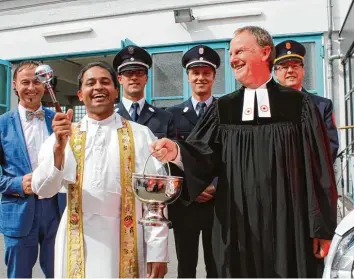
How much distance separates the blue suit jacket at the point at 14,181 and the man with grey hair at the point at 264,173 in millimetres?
1216

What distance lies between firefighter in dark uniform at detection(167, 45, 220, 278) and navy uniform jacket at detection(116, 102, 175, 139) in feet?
0.41

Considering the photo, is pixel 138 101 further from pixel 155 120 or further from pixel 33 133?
pixel 33 133

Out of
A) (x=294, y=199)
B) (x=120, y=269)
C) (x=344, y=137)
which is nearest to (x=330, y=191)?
(x=294, y=199)

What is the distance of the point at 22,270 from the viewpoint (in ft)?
9.39

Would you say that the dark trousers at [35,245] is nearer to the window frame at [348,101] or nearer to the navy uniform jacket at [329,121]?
the navy uniform jacket at [329,121]

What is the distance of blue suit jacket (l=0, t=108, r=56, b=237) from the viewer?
9.23 feet

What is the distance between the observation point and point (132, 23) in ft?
30.8

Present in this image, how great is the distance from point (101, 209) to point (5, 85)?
9182 millimetres

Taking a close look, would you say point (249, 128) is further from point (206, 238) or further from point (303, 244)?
point (206, 238)

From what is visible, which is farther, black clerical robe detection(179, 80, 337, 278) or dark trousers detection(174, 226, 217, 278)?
dark trousers detection(174, 226, 217, 278)

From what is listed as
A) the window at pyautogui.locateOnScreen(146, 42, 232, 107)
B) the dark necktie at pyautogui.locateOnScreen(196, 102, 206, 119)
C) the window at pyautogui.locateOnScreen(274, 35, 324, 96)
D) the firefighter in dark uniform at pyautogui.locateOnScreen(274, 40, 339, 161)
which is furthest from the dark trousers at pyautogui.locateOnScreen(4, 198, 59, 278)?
the window at pyautogui.locateOnScreen(274, 35, 324, 96)

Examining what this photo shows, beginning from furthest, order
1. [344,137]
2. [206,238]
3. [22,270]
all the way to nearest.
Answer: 1. [344,137]
2. [206,238]
3. [22,270]

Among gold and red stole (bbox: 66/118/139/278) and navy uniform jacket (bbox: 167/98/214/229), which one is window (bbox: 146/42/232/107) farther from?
gold and red stole (bbox: 66/118/139/278)

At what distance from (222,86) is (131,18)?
2.58 metres
